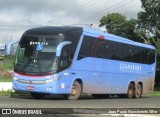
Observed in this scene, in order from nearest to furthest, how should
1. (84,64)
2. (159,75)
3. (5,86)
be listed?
(84,64), (5,86), (159,75)

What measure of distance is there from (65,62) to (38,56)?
4.26 feet

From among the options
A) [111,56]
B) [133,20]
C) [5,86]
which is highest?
[133,20]

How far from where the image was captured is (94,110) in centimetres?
901

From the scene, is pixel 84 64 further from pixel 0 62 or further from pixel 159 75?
pixel 0 62

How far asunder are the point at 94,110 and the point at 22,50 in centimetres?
1305

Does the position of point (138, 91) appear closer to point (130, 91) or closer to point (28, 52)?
point (130, 91)

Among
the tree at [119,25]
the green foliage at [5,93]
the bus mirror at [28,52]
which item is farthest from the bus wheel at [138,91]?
the tree at [119,25]

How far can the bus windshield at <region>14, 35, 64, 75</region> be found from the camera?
68.0 feet

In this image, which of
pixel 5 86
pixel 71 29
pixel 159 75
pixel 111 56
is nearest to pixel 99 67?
pixel 111 56

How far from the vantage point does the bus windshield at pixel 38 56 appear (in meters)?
20.7

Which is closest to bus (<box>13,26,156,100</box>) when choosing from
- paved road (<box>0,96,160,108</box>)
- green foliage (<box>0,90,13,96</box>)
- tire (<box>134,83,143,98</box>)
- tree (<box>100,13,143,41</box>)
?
paved road (<box>0,96,160,108</box>)

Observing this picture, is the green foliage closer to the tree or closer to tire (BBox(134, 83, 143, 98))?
tire (BBox(134, 83, 143, 98))

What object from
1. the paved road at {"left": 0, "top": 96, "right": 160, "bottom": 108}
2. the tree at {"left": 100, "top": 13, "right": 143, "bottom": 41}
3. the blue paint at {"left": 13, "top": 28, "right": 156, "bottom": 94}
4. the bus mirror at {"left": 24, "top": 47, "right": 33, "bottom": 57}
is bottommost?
the paved road at {"left": 0, "top": 96, "right": 160, "bottom": 108}

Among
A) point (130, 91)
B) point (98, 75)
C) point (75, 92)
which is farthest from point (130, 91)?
point (75, 92)
